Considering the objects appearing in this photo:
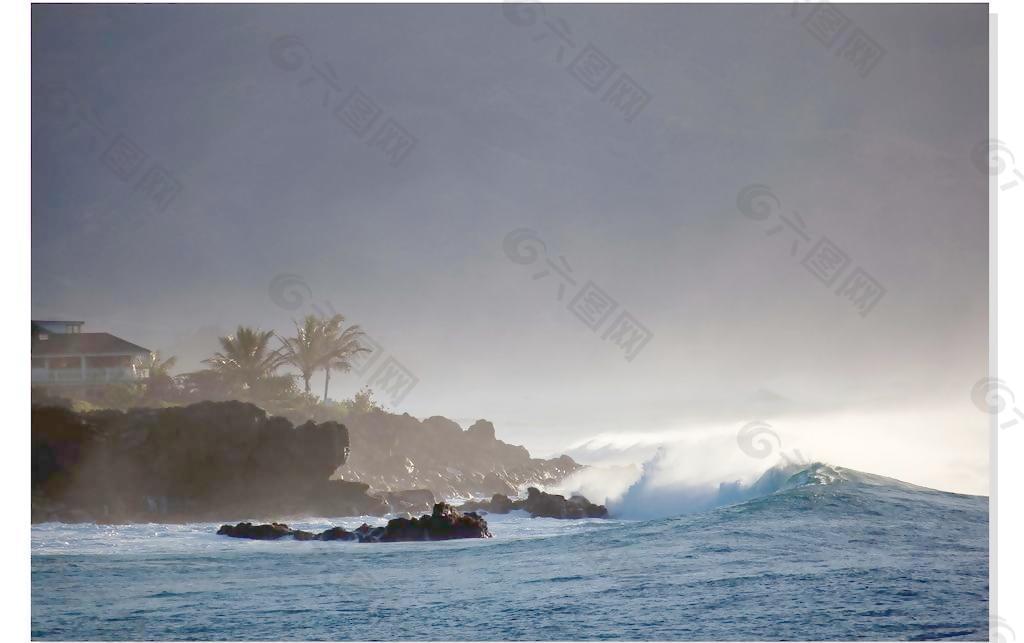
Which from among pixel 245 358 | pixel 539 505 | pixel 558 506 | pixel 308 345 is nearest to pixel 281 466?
pixel 245 358

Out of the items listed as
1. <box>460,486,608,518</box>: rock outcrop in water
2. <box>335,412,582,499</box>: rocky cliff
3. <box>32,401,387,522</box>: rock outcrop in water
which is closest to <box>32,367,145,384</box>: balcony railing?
<box>32,401,387,522</box>: rock outcrop in water

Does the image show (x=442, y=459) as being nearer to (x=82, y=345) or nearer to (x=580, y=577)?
(x=580, y=577)

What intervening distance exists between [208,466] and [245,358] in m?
1.25

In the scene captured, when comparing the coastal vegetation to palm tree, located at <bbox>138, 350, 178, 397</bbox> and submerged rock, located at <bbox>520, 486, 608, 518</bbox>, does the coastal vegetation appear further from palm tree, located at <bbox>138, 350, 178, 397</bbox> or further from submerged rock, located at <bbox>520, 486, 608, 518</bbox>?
submerged rock, located at <bbox>520, 486, 608, 518</bbox>

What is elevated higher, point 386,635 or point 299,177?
point 299,177

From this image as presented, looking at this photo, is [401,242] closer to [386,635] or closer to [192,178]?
[192,178]

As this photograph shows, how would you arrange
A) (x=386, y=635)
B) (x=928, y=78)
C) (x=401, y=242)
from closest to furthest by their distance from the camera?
(x=386, y=635) < (x=928, y=78) < (x=401, y=242)

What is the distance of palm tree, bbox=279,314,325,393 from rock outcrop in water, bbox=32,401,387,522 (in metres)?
0.67

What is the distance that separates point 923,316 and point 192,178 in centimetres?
759

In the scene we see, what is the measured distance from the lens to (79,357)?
28.4 feet

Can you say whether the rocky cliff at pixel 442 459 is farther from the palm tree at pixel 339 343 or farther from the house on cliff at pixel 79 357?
the house on cliff at pixel 79 357

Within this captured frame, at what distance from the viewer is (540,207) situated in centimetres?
920

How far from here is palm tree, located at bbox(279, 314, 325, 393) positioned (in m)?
8.92

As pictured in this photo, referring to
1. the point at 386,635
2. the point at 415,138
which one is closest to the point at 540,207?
the point at 415,138
